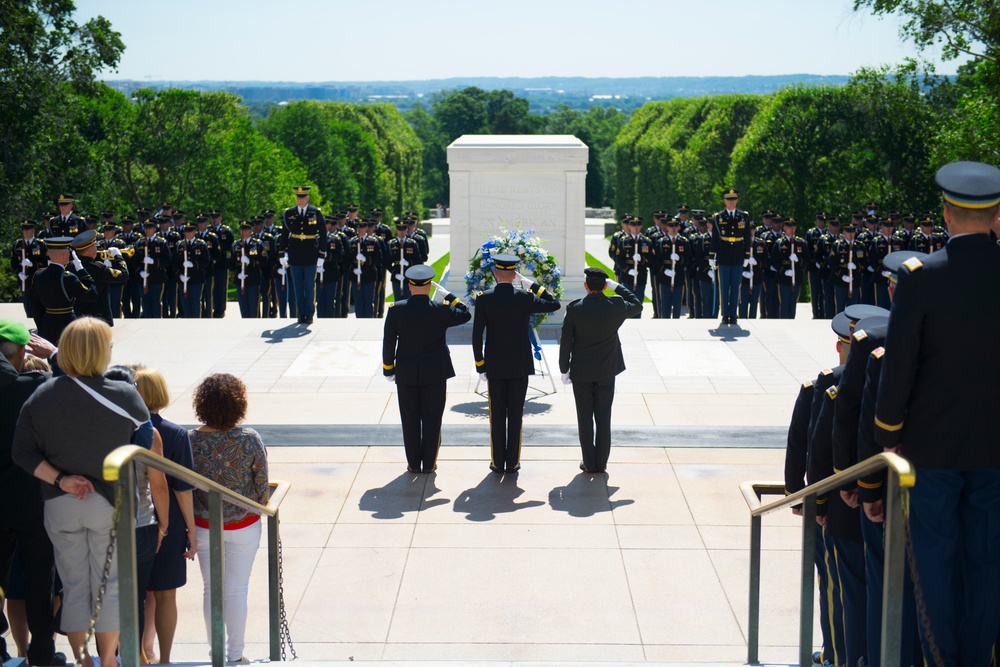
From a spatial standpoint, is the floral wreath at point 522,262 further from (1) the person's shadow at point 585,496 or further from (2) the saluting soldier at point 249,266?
(2) the saluting soldier at point 249,266

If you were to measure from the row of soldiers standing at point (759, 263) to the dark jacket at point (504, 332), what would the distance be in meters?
7.89

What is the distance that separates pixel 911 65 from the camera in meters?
31.2

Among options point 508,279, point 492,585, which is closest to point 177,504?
point 492,585

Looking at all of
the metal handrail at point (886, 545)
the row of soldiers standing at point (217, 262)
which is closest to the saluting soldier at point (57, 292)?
the row of soldiers standing at point (217, 262)

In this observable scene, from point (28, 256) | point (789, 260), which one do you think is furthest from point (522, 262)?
point (28, 256)

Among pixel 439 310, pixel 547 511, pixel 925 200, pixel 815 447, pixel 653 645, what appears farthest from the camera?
pixel 925 200

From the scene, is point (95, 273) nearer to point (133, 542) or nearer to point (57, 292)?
point (57, 292)

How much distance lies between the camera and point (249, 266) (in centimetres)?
1691

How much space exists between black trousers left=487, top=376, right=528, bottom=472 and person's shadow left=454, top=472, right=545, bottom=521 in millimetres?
152

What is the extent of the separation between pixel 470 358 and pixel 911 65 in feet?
74.3

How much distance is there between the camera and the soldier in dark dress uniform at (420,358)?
27.4 feet

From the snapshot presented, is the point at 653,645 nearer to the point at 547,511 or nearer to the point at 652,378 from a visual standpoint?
the point at 547,511

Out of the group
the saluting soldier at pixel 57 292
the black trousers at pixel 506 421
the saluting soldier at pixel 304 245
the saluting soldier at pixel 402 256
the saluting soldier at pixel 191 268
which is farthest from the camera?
the saluting soldier at pixel 402 256

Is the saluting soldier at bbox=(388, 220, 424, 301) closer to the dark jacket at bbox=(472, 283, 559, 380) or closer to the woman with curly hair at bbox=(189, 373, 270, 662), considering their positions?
the dark jacket at bbox=(472, 283, 559, 380)
